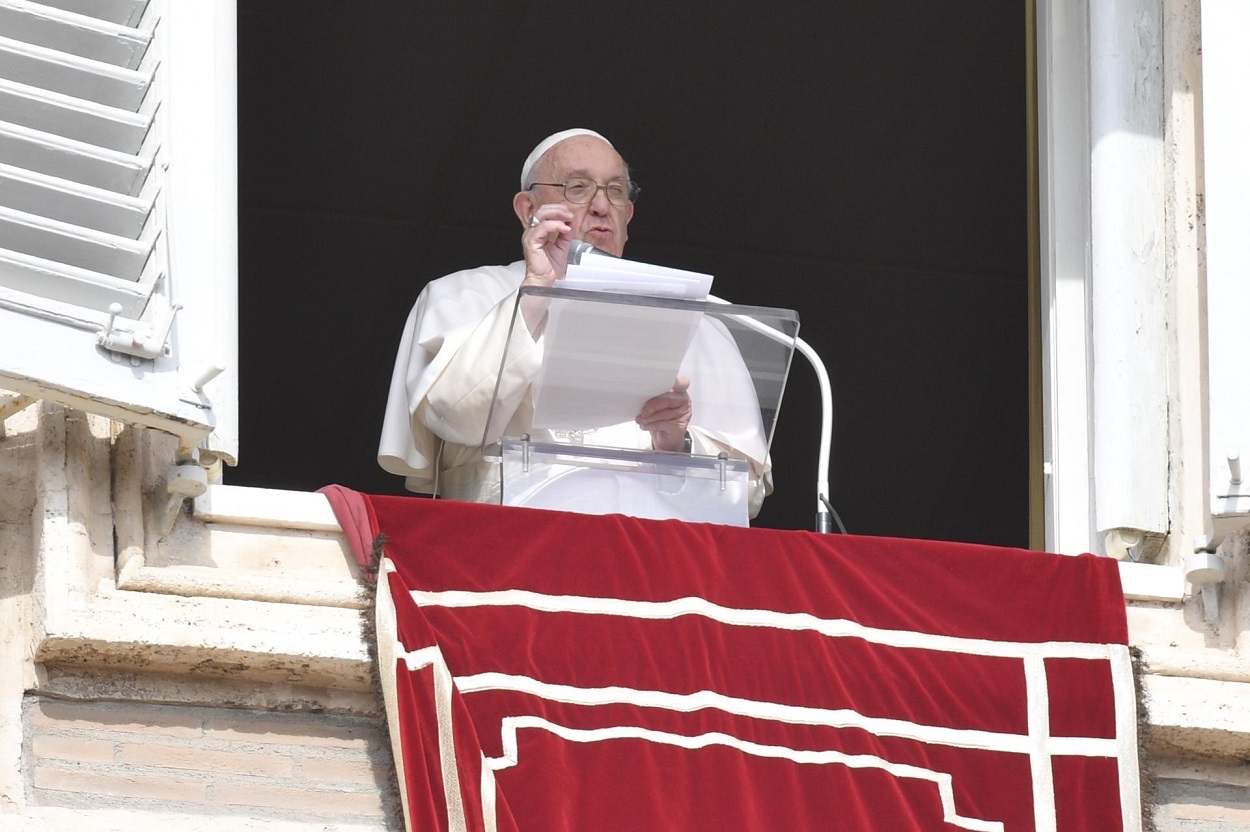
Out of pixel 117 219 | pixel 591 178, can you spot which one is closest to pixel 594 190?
pixel 591 178

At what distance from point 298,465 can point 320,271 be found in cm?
85

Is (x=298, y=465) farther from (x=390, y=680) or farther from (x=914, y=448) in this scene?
(x=390, y=680)

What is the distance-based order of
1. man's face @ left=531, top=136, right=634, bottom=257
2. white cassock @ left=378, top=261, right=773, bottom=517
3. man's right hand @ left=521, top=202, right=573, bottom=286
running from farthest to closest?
man's face @ left=531, top=136, right=634, bottom=257 < man's right hand @ left=521, top=202, right=573, bottom=286 < white cassock @ left=378, top=261, right=773, bottom=517

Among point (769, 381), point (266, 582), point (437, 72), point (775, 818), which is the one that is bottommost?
point (775, 818)

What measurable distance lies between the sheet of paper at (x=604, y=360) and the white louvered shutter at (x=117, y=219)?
544 mm

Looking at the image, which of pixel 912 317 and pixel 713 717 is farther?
pixel 912 317

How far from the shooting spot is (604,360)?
435cm

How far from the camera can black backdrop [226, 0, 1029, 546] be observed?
702cm

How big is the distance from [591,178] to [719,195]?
6.74ft

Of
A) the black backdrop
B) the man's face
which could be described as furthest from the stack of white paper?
the black backdrop

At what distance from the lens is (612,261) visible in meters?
4.27

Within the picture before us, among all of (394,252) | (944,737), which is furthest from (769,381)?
(394,252)

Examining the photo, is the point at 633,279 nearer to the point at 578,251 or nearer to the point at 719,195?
the point at 578,251

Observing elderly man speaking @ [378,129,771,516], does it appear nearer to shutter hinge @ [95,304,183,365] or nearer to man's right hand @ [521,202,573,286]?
man's right hand @ [521,202,573,286]
